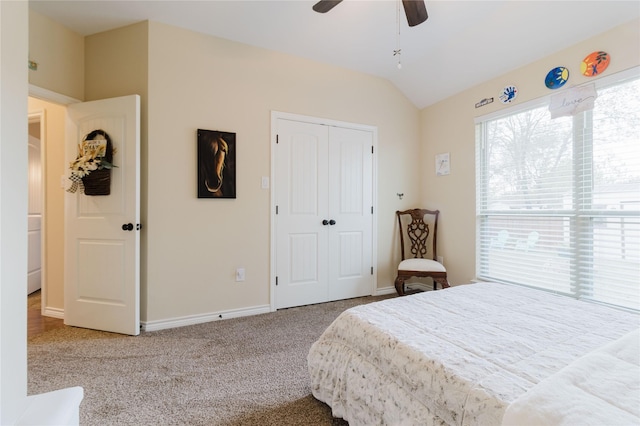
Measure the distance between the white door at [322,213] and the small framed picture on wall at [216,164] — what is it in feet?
1.53

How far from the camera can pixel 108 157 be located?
2.56 m

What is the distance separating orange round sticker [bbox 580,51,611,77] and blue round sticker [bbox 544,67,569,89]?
12cm

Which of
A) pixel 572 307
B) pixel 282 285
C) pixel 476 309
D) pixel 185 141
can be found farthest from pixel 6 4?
pixel 282 285

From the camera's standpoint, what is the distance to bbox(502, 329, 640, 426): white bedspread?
2.29 feet

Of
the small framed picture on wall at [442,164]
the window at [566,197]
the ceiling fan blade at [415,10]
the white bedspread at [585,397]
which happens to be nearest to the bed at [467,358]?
the white bedspread at [585,397]

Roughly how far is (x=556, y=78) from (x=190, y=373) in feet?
12.2

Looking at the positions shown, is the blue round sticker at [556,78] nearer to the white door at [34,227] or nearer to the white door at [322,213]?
the white door at [322,213]

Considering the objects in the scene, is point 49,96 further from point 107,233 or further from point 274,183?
point 274,183

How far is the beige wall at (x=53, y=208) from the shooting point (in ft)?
9.36

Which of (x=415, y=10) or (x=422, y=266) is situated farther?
(x=422, y=266)

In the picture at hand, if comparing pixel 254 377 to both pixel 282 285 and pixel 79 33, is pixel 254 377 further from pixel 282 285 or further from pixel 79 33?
pixel 79 33

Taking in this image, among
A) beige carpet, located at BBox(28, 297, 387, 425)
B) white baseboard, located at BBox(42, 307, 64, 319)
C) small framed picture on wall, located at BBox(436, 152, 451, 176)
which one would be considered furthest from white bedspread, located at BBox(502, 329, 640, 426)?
white baseboard, located at BBox(42, 307, 64, 319)

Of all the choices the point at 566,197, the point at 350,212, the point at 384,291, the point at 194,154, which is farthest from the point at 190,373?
the point at 566,197

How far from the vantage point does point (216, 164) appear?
2.80 metres
